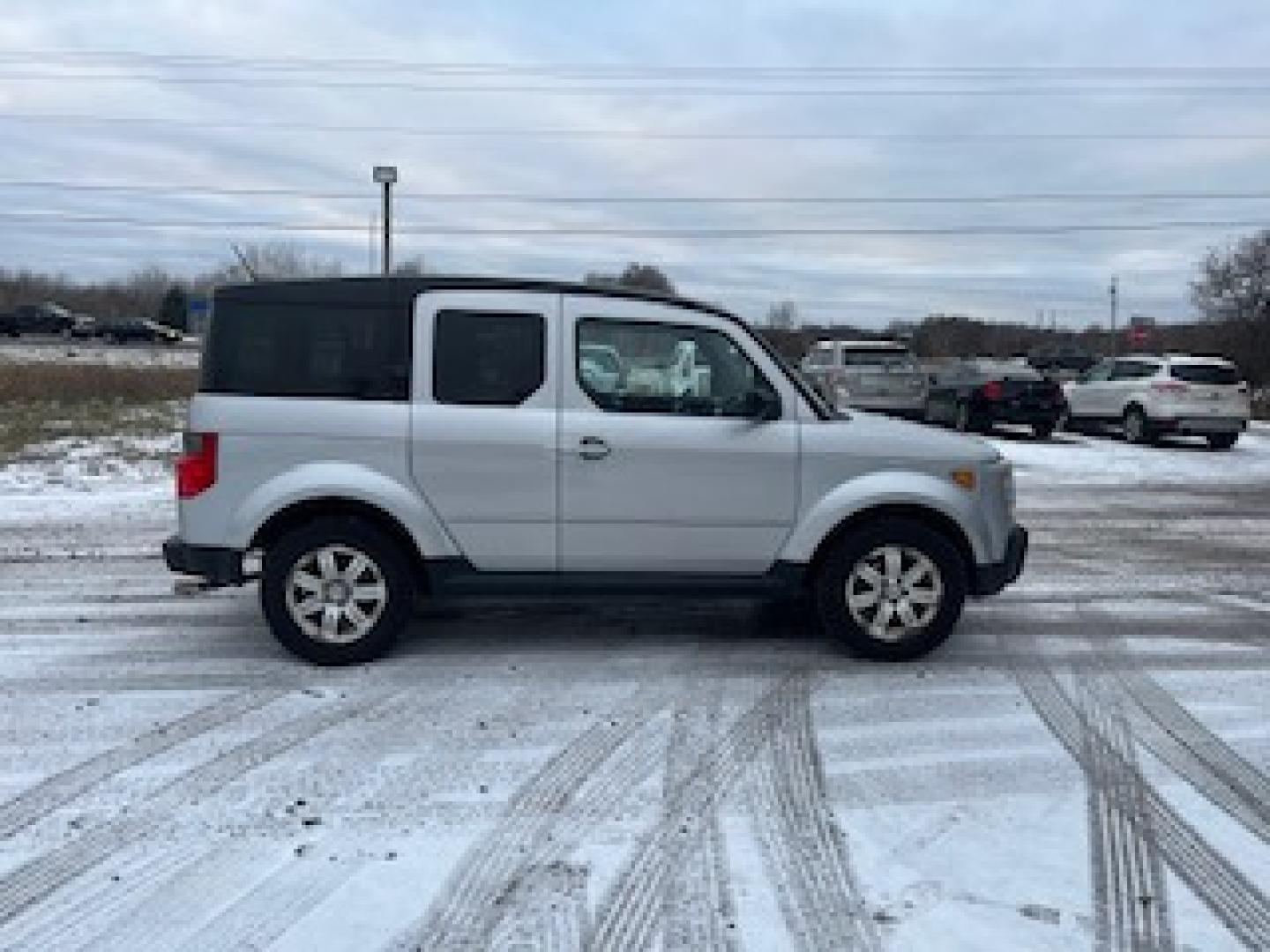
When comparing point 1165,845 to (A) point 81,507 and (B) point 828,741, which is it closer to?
(B) point 828,741

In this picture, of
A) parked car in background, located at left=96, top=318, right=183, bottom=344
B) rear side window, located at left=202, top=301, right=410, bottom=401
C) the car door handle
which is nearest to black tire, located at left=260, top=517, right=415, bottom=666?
rear side window, located at left=202, top=301, right=410, bottom=401

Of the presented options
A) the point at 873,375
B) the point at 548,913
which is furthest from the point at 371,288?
the point at 873,375

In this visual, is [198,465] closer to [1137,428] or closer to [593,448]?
[593,448]

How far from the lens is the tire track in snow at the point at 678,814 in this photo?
361cm

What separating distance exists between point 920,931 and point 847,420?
11.4 ft

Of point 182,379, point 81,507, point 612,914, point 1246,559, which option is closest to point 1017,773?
point 612,914

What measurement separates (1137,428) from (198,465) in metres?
20.8

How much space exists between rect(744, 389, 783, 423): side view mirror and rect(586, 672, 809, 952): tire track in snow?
136 cm

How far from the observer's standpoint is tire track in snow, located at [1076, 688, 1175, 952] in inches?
142

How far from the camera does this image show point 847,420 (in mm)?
6648

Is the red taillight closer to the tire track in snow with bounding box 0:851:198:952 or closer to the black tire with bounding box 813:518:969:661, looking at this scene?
the tire track in snow with bounding box 0:851:198:952

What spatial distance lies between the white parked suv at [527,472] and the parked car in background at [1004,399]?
1786 centimetres

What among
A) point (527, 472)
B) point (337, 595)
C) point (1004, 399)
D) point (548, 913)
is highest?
point (1004, 399)

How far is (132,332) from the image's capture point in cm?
7438
